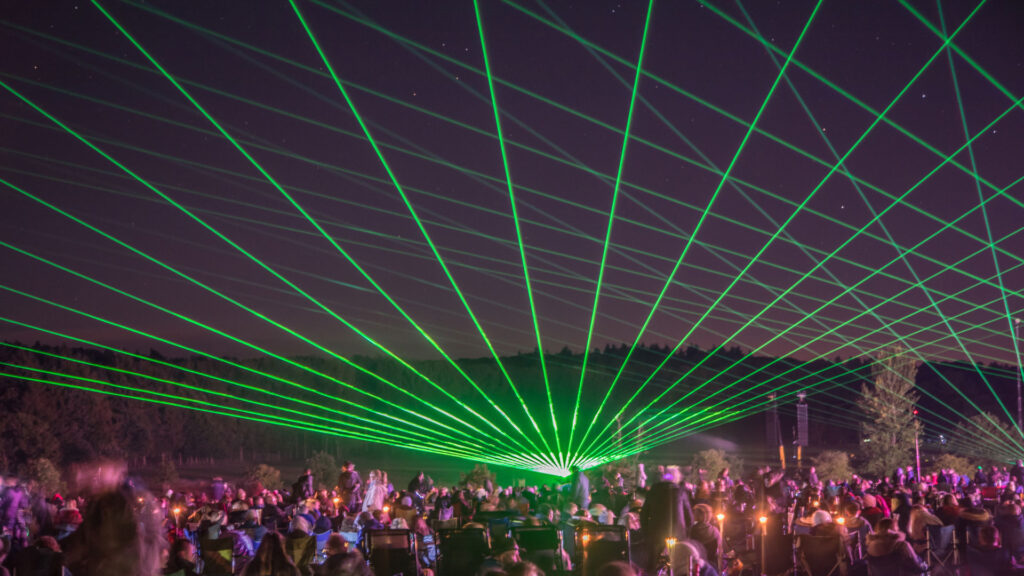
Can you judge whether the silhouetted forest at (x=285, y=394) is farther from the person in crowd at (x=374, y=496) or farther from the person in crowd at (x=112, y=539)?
the person in crowd at (x=112, y=539)

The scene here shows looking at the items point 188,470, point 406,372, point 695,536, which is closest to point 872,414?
point 695,536

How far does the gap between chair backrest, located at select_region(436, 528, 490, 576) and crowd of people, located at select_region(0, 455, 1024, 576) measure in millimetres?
27

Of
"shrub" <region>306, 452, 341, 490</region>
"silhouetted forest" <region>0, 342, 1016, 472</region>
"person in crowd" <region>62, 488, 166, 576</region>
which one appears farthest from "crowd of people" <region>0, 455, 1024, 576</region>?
"shrub" <region>306, 452, 341, 490</region>

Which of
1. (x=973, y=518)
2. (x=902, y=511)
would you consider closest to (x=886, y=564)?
(x=973, y=518)

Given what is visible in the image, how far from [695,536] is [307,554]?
5.06 m

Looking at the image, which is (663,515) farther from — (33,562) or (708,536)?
(33,562)

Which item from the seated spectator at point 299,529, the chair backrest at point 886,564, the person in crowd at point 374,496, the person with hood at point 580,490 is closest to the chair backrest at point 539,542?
the seated spectator at point 299,529

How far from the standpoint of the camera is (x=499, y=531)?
1173 cm

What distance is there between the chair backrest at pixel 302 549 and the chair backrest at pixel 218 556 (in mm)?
670

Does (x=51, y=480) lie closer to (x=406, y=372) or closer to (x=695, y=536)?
(x=695, y=536)

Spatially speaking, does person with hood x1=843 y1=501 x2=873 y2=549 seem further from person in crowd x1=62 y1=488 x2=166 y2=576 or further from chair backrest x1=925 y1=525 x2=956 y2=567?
person in crowd x1=62 y1=488 x2=166 y2=576

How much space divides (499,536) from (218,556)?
3.43 m

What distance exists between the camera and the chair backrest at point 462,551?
10297 mm

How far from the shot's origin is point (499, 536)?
→ 11023 millimetres
